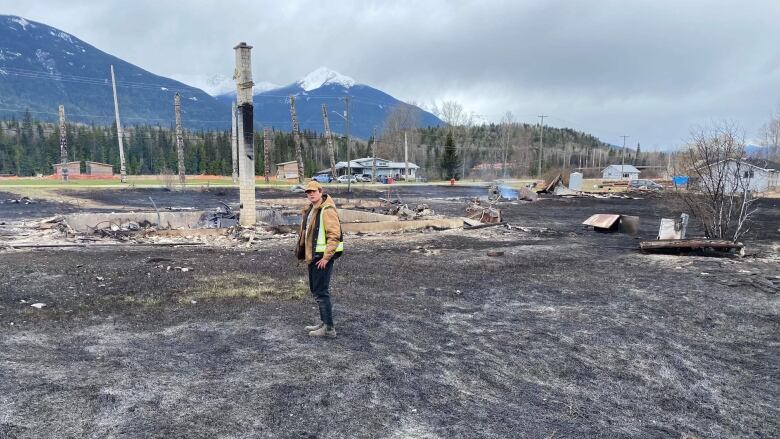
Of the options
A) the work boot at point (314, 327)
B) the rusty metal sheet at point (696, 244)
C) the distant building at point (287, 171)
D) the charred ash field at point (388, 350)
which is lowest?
the charred ash field at point (388, 350)

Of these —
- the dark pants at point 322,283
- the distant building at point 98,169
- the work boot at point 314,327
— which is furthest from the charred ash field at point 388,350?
the distant building at point 98,169

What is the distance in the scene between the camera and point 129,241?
1301cm

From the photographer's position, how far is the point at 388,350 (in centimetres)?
534

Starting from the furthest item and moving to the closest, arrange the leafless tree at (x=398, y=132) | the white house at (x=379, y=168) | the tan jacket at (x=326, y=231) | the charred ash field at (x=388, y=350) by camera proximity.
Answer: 1. the leafless tree at (x=398, y=132)
2. the white house at (x=379, y=168)
3. the tan jacket at (x=326, y=231)
4. the charred ash field at (x=388, y=350)

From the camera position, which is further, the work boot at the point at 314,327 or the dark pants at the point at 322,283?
the work boot at the point at 314,327

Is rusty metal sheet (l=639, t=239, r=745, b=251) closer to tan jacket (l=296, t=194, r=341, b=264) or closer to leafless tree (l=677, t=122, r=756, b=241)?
leafless tree (l=677, t=122, r=756, b=241)

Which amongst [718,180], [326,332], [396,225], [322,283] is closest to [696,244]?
[718,180]

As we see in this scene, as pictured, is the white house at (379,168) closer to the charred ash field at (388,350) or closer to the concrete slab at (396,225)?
the concrete slab at (396,225)

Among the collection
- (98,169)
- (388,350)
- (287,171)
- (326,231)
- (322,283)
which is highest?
(98,169)

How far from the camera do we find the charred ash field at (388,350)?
12.6 ft

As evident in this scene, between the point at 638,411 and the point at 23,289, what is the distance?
8.81 m

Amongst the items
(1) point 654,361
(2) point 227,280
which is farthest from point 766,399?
(2) point 227,280

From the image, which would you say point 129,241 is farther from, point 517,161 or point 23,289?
point 517,161

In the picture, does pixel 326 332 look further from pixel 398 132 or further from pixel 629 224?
pixel 398 132
